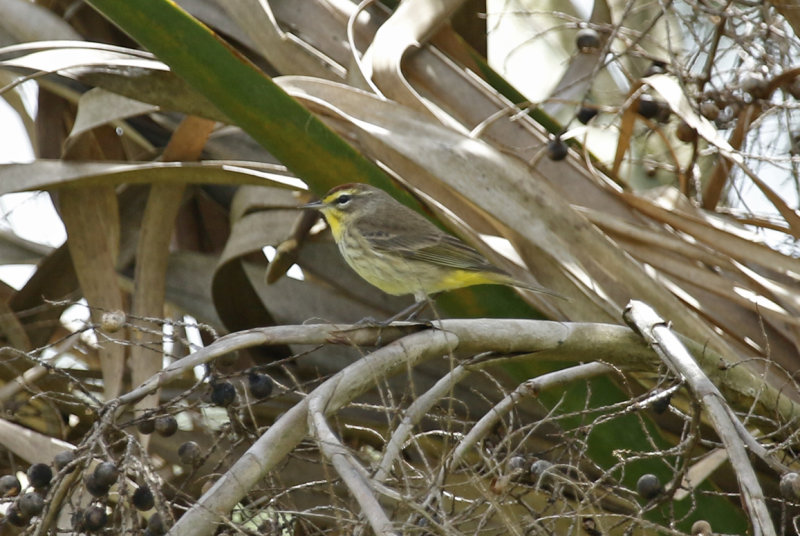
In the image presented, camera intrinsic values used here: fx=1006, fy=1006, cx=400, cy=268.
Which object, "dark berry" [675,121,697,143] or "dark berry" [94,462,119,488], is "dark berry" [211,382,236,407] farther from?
"dark berry" [675,121,697,143]

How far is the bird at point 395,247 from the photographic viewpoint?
11.8 ft

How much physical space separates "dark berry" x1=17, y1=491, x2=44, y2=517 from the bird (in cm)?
160

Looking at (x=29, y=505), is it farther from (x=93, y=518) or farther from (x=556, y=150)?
(x=556, y=150)

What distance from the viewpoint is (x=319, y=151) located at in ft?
10.3

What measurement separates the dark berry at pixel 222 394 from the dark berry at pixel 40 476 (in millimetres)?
389

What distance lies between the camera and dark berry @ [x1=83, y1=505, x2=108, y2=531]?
6.50ft

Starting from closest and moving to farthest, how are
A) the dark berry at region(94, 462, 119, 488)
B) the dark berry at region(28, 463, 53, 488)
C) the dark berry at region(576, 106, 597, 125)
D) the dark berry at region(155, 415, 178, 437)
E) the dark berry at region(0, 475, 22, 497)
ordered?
the dark berry at region(94, 462, 119, 488)
the dark berry at region(28, 463, 53, 488)
the dark berry at region(0, 475, 22, 497)
the dark berry at region(155, 415, 178, 437)
the dark berry at region(576, 106, 597, 125)

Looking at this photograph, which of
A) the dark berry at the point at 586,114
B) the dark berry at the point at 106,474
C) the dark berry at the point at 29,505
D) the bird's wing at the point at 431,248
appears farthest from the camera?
the bird's wing at the point at 431,248

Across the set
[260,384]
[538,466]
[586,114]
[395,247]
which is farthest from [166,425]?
[586,114]

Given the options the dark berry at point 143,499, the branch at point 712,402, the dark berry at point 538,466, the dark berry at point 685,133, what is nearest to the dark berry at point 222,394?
the dark berry at point 143,499

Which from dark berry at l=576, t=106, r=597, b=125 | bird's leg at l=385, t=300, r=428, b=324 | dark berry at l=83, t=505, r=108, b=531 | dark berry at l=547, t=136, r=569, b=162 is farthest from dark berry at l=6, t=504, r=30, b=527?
dark berry at l=576, t=106, r=597, b=125

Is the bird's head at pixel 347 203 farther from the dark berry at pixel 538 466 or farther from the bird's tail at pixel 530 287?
the dark berry at pixel 538 466

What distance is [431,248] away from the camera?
12.9ft

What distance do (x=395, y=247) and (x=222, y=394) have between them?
1.81 m
